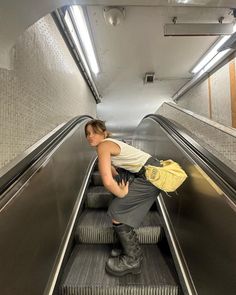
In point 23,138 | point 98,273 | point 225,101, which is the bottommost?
point 98,273

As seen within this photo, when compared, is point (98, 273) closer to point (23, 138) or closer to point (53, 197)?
point (53, 197)

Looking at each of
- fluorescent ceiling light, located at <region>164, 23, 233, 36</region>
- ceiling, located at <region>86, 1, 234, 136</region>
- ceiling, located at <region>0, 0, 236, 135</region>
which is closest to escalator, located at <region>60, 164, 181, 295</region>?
ceiling, located at <region>0, 0, 236, 135</region>

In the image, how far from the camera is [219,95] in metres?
4.85

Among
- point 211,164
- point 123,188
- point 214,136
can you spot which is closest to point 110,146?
point 123,188

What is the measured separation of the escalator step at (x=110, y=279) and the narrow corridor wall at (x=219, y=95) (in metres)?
2.39

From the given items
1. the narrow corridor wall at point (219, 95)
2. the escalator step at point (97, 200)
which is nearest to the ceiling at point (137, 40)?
the narrow corridor wall at point (219, 95)

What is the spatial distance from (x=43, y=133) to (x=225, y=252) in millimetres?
1628

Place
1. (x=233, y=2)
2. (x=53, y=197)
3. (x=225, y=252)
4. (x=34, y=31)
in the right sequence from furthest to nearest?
(x=34, y=31)
(x=53, y=197)
(x=233, y=2)
(x=225, y=252)

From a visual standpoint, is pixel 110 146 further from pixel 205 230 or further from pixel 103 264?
pixel 103 264

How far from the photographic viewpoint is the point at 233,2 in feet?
4.96

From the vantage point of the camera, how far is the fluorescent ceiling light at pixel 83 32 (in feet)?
9.74

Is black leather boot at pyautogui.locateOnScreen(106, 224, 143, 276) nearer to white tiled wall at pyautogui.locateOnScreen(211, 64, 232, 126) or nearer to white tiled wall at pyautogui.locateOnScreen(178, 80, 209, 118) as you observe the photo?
white tiled wall at pyautogui.locateOnScreen(211, 64, 232, 126)

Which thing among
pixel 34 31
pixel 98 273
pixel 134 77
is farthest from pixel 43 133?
pixel 134 77

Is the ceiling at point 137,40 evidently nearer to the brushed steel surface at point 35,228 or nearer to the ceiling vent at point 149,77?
the ceiling vent at point 149,77
